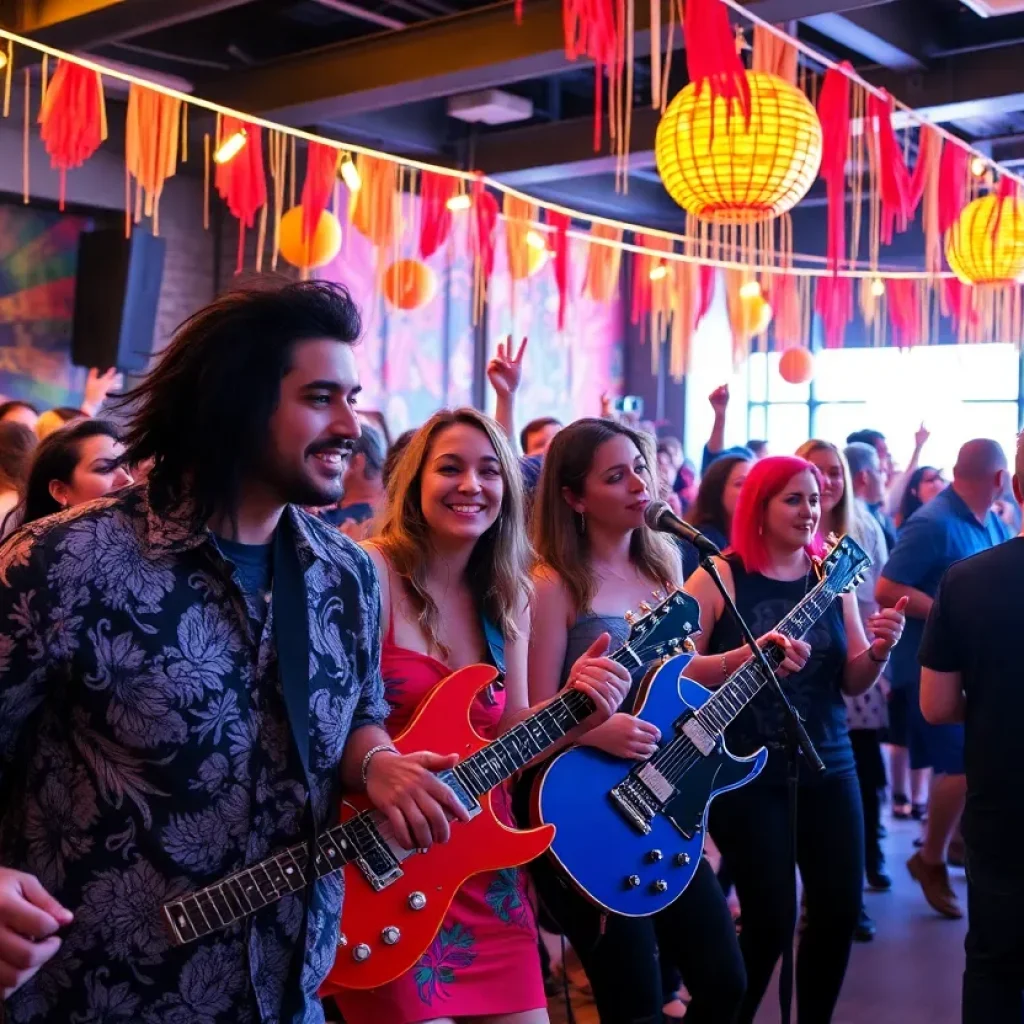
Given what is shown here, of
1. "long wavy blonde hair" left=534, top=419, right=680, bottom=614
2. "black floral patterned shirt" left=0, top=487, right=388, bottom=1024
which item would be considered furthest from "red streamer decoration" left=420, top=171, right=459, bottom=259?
"black floral patterned shirt" left=0, top=487, right=388, bottom=1024

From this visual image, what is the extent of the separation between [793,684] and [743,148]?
7.52ft

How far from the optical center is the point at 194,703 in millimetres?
1541

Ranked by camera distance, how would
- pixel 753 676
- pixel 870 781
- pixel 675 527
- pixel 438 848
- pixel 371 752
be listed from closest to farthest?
pixel 371 752 → pixel 438 848 → pixel 675 527 → pixel 753 676 → pixel 870 781

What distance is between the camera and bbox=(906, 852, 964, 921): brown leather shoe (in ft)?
15.9

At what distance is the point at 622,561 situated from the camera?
321 cm

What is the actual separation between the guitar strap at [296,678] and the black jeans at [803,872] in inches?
67.8

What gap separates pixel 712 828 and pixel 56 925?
82.6 inches

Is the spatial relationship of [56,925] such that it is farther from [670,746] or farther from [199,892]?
[670,746]

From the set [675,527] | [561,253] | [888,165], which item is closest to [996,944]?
[675,527]

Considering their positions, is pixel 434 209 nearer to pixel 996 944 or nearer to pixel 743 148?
pixel 743 148

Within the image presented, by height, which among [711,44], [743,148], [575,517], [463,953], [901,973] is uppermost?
[711,44]

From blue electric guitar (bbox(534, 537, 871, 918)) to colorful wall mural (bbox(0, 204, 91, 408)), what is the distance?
7234 mm

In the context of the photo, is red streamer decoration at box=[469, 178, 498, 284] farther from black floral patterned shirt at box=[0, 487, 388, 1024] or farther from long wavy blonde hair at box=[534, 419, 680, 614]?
black floral patterned shirt at box=[0, 487, 388, 1024]

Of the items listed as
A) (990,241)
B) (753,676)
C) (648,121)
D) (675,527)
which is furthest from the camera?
(648,121)
